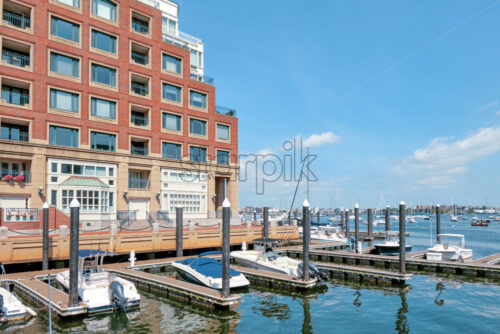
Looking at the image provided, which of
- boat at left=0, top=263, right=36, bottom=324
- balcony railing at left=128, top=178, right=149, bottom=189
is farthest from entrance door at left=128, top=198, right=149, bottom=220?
boat at left=0, top=263, right=36, bottom=324

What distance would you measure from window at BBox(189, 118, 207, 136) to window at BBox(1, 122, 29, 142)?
19.3 m

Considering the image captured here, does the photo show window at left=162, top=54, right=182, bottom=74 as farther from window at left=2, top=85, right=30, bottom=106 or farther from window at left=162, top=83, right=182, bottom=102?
window at left=2, top=85, right=30, bottom=106

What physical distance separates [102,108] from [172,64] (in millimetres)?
11668

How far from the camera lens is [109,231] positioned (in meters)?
33.0

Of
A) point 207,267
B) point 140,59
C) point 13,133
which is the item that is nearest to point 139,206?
point 13,133

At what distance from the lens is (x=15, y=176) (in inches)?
1366

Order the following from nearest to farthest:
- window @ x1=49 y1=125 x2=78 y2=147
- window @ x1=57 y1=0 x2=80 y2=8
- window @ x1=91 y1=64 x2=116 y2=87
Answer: window @ x1=49 y1=125 x2=78 y2=147
window @ x1=57 y1=0 x2=80 y2=8
window @ x1=91 y1=64 x2=116 y2=87

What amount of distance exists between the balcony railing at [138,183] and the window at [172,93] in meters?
11.0

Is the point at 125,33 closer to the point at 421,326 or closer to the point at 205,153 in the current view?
the point at 205,153

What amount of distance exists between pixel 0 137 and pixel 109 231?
1406cm

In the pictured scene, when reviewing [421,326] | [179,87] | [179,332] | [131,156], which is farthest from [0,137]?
[421,326]

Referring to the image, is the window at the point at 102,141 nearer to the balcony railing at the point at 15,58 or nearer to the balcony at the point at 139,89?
the balcony at the point at 139,89

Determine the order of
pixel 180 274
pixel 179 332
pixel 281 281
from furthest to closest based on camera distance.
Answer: pixel 180 274 → pixel 281 281 → pixel 179 332

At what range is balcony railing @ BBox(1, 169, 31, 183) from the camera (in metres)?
33.8
